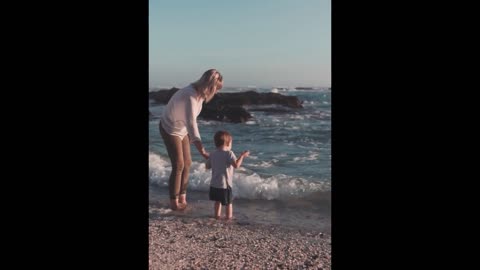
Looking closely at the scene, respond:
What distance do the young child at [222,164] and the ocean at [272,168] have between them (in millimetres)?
402

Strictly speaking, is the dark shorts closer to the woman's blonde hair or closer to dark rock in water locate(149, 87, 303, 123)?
the woman's blonde hair

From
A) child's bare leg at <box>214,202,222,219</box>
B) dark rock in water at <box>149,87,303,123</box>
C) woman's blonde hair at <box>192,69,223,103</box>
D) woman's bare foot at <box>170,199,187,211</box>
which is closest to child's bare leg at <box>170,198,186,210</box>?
woman's bare foot at <box>170,199,187,211</box>

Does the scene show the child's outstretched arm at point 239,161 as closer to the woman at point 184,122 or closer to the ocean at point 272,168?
the woman at point 184,122

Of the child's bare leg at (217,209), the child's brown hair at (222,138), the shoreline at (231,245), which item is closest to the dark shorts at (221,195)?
the child's bare leg at (217,209)

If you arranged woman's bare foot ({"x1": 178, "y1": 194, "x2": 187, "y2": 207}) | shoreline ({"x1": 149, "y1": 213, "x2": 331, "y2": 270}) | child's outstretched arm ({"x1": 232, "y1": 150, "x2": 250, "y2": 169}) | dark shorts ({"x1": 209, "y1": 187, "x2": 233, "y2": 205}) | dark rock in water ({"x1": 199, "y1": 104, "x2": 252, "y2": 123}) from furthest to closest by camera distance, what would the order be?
dark rock in water ({"x1": 199, "y1": 104, "x2": 252, "y2": 123})
woman's bare foot ({"x1": 178, "y1": 194, "x2": 187, "y2": 207})
dark shorts ({"x1": 209, "y1": 187, "x2": 233, "y2": 205})
child's outstretched arm ({"x1": 232, "y1": 150, "x2": 250, "y2": 169})
shoreline ({"x1": 149, "y1": 213, "x2": 331, "y2": 270})

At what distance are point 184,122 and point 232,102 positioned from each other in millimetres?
2097

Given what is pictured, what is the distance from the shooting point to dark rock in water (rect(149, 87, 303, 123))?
206 inches

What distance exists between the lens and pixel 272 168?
5570 mm

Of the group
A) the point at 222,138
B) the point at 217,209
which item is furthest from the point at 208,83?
the point at 217,209

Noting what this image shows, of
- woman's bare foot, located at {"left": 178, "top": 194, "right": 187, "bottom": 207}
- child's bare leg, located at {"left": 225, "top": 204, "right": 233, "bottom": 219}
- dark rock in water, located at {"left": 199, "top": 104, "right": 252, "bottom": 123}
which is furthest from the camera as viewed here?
dark rock in water, located at {"left": 199, "top": 104, "right": 252, "bottom": 123}

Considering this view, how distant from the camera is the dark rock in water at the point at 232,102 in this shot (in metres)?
5.23

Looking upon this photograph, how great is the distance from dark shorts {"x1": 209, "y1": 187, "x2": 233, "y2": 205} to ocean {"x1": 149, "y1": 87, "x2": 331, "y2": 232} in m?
0.32
